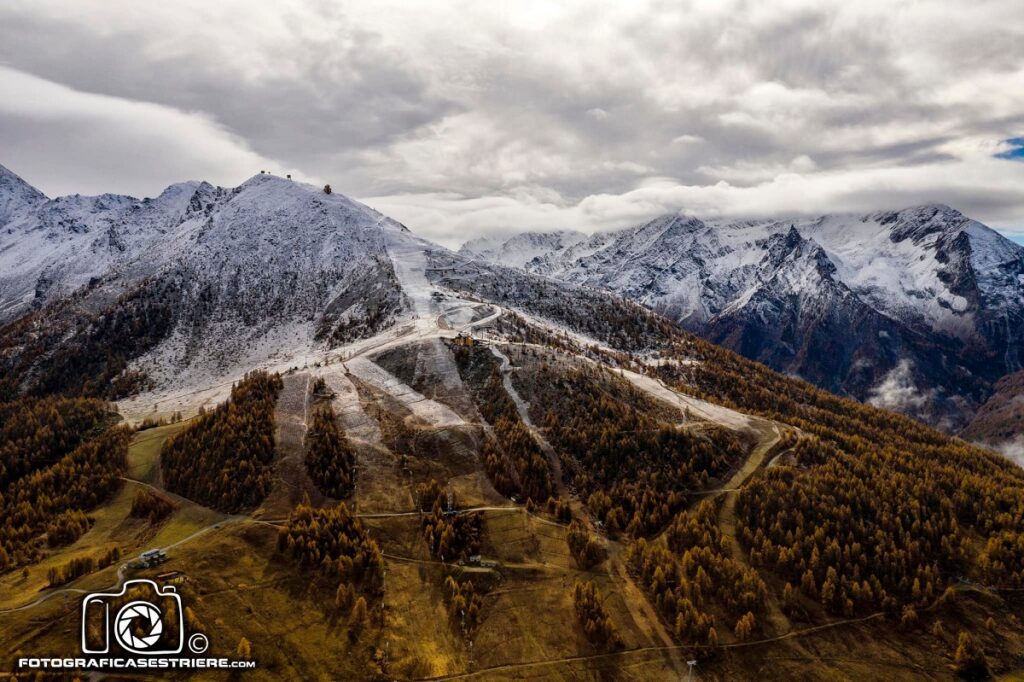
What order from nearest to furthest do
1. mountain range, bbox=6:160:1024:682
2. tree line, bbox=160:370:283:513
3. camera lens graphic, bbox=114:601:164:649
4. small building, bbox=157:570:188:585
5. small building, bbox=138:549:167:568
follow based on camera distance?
camera lens graphic, bbox=114:601:164:649 < small building, bbox=157:570:188:585 < mountain range, bbox=6:160:1024:682 < small building, bbox=138:549:167:568 < tree line, bbox=160:370:283:513

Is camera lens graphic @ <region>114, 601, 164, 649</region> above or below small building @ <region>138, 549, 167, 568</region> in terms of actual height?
below

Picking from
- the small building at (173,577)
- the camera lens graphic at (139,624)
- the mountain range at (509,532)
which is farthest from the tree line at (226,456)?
the camera lens graphic at (139,624)

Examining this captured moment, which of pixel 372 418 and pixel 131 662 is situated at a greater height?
pixel 372 418

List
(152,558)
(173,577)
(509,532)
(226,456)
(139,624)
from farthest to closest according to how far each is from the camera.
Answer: (226,456) < (509,532) < (152,558) < (173,577) < (139,624)

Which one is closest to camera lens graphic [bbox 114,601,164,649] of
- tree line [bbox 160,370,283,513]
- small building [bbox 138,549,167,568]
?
small building [bbox 138,549,167,568]

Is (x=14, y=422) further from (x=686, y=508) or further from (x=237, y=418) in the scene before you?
(x=686, y=508)

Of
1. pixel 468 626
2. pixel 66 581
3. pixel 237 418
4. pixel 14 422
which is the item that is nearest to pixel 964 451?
pixel 468 626

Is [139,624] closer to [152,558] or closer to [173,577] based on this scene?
[173,577]

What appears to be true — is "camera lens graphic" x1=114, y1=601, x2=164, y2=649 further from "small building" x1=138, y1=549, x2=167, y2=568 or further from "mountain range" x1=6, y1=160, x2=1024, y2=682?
"small building" x1=138, y1=549, x2=167, y2=568

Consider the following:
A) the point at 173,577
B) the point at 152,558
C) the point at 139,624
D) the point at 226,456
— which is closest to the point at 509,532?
the point at 173,577
